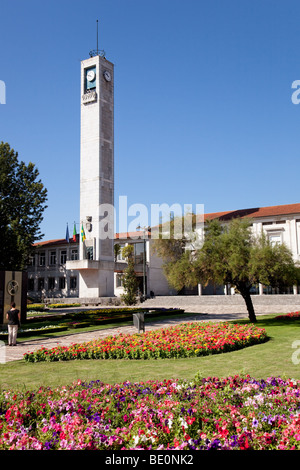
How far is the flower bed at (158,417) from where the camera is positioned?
4441 mm

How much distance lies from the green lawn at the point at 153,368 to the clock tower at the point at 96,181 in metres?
33.9

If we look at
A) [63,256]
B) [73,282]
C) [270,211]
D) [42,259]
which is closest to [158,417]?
[270,211]

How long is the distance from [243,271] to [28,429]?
1409 cm

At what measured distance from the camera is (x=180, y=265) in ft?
62.6

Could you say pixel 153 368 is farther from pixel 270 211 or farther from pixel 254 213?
pixel 254 213

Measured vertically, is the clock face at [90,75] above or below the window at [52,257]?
above

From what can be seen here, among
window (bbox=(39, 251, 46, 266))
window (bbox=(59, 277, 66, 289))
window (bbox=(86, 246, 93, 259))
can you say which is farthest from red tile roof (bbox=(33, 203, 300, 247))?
window (bbox=(86, 246, 93, 259))

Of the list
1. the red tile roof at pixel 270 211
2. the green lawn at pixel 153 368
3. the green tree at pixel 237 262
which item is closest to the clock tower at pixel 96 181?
the red tile roof at pixel 270 211

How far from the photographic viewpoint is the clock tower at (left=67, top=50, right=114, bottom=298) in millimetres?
45312

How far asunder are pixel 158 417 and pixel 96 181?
41.4 m

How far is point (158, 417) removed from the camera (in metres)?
5.14

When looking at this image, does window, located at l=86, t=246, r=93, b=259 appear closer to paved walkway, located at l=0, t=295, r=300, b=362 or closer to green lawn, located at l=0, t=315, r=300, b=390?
paved walkway, located at l=0, t=295, r=300, b=362

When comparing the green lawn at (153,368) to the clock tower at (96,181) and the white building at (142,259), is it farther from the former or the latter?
the clock tower at (96,181)
